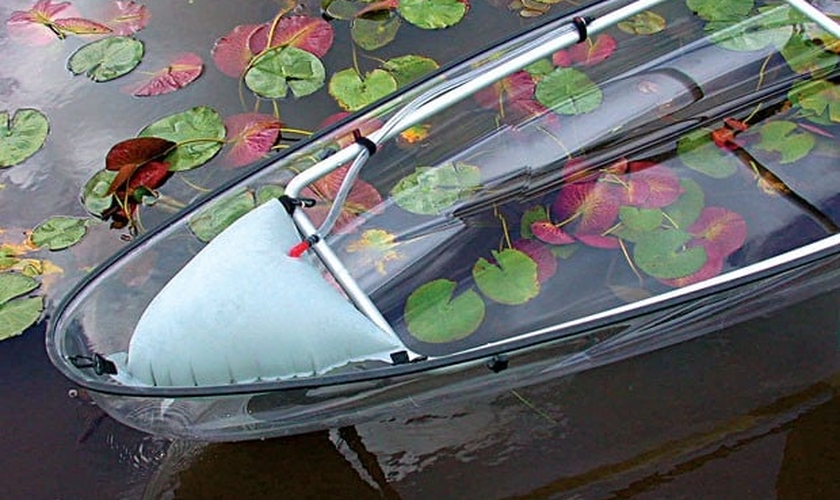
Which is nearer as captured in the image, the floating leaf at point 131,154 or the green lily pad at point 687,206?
the green lily pad at point 687,206

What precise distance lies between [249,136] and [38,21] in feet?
1.95

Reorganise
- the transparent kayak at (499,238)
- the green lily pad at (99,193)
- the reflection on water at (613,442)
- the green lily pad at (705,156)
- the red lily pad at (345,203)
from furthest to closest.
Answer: the green lily pad at (99,193)
the green lily pad at (705,156)
the red lily pad at (345,203)
the reflection on water at (613,442)
the transparent kayak at (499,238)

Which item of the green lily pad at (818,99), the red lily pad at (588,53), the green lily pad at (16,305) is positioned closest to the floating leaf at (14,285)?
the green lily pad at (16,305)

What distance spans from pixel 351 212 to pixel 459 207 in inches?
6.7

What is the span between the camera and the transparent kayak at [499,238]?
46.4 inches

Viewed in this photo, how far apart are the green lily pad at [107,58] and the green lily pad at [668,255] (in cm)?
105

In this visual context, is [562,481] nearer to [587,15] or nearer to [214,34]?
[587,15]

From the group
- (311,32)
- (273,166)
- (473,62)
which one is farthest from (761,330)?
(311,32)

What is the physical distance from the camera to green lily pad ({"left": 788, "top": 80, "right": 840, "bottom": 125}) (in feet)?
5.21

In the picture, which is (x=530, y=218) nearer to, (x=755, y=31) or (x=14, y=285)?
(x=755, y=31)

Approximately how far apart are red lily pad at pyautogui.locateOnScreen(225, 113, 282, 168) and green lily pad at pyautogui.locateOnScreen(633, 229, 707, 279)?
68cm

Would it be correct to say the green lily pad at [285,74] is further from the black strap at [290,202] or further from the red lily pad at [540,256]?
the red lily pad at [540,256]

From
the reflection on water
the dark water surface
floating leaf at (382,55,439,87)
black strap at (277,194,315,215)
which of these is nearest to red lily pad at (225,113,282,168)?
floating leaf at (382,55,439,87)

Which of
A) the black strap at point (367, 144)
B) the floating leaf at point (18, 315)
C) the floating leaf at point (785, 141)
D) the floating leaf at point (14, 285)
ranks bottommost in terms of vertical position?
the floating leaf at point (18, 315)
